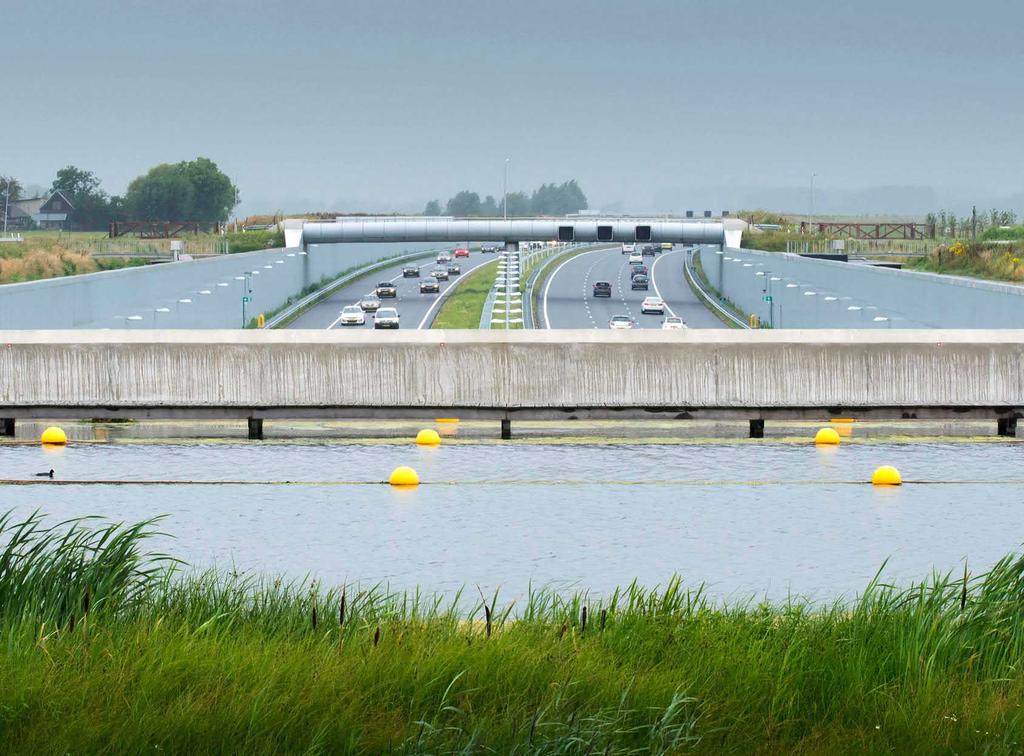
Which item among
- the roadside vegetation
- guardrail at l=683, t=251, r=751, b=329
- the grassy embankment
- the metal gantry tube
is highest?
the metal gantry tube

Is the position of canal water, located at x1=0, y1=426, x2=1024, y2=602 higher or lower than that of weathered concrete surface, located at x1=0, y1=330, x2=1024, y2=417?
lower

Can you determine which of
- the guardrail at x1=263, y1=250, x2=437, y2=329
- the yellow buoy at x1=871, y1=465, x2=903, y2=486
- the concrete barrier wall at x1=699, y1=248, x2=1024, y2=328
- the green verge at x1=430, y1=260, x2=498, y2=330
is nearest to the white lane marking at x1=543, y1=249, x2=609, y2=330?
the green verge at x1=430, y1=260, x2=498, y2=330

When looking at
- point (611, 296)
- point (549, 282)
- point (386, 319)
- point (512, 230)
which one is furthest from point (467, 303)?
point (549, 282)

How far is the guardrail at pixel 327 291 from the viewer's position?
307 feet

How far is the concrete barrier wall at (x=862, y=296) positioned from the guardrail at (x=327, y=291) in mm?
28370

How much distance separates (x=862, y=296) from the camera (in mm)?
68750

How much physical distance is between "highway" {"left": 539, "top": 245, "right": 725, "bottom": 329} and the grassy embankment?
7655 cm

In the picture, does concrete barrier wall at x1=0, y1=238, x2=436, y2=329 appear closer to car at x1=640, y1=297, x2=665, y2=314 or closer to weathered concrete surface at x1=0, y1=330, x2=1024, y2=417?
weathered concrete surface at x1=0, y1=330, x2=1024, y2=417

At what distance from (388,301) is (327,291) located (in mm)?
9130

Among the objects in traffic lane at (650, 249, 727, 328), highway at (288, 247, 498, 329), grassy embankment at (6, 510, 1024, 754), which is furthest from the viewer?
traffic lane at (650, 249, 727, 328)

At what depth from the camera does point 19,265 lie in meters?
78.2

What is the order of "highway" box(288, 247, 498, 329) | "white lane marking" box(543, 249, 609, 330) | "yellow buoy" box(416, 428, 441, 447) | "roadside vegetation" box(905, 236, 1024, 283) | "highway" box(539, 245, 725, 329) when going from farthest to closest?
1. "highway" box(539, 245, 725, 329)
2. "white lane marking" box(543, 249, 609, 330)
3. "highway" box(288, 247, 498, 329)
4. "roadside vegetation" box(905, 236, 1024, 283)
5. "yellow buoy" box(416, 428, 441, 447)

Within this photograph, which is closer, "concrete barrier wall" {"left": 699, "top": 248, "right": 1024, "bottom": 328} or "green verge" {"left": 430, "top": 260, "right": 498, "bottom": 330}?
"concrete barrier wall" {"left": 699, "top": 248, "right": 1024, "bottom": 328}

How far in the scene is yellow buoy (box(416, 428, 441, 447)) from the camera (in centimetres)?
2456
